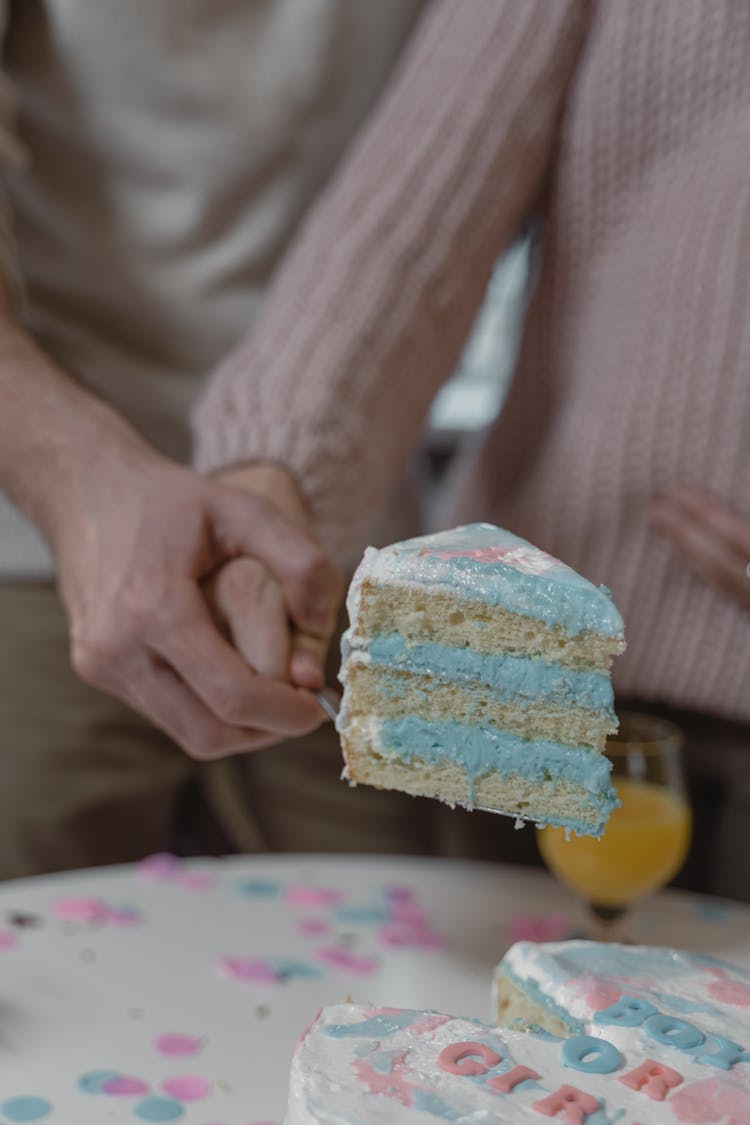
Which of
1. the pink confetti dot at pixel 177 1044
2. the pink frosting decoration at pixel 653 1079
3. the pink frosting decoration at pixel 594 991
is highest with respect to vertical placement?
the pink frosting decoration at pixel 653 1079

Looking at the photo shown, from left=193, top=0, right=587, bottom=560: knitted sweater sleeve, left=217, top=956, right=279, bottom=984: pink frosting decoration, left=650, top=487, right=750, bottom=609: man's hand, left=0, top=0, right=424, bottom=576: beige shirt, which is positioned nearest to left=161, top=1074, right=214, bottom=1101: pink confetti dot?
left=217, top=956, right=279, bottom=984: pink frosting decoration

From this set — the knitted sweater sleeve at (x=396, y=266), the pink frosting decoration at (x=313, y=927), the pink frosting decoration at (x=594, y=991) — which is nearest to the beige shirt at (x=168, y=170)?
the knitted sweater sleeve at (x=396, y=266)

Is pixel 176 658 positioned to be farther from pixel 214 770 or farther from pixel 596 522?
pixel 214 770

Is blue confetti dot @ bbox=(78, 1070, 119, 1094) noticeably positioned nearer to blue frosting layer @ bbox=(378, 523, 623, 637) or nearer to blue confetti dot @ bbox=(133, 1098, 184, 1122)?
blue confetti dot @ bbox=(133, 1098, 184, 1122)

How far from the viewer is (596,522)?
3.15 feet

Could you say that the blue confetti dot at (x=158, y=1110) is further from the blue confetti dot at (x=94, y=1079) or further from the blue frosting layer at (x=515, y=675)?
A: the blue frosting layer at (x=515, y=675)

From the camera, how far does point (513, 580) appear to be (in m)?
0.60

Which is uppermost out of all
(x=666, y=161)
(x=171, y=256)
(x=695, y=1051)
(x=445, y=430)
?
(x=666, y=161)

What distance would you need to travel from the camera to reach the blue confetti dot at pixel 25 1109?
2.20 feet

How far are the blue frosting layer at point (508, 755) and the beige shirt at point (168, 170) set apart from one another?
2.10 feet

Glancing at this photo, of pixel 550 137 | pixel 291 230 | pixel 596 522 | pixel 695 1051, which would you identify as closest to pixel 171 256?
pixel 291 230

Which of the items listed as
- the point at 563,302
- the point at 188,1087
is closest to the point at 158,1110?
the point at 188,1087

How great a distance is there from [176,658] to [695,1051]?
360 mm

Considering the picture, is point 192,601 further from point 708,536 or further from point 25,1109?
point 708,536
